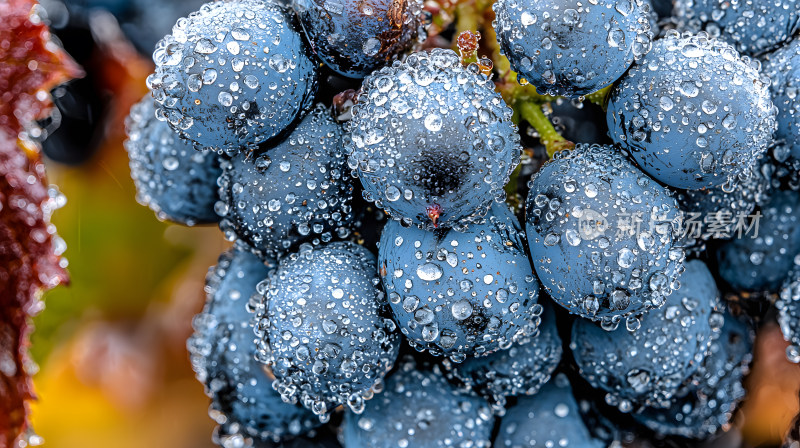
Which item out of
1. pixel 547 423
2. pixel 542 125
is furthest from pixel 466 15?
pixel 547 423

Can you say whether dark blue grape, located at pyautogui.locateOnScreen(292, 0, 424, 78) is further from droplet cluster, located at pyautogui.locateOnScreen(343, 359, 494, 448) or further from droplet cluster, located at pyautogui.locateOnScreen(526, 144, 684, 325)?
droplet cluster, located at pyautogui.locateOnScreen(343, 359, 494, 448)

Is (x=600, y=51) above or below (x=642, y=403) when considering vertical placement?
above

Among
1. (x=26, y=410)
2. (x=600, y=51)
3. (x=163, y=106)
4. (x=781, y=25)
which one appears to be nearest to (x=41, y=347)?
(x=26, y=410)

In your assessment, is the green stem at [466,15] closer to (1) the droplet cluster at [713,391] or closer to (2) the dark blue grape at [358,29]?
(2) the dark blue grape at [358,29]

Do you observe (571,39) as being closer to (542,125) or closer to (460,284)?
(542,125)

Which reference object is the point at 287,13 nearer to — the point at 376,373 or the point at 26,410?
the point at 376,373

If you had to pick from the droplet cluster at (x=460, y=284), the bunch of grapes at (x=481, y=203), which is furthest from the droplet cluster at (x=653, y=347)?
the droplet cluster at (x=460, y=284)
